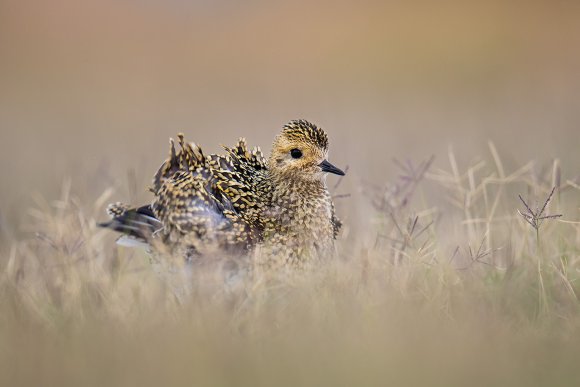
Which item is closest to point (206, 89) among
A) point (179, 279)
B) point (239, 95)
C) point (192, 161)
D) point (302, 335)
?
point (239, 95)

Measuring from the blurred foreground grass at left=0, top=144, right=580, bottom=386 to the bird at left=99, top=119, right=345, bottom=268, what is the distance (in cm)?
25

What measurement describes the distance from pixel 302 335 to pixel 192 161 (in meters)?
2.21

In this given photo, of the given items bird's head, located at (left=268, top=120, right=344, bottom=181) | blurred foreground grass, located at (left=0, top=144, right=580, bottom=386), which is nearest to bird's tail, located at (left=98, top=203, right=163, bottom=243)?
blurred foreground grass, located at (left=0, top=144, right=580, bottom=386)

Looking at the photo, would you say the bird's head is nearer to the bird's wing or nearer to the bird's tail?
the bird's wing

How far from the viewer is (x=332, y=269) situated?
5.43 meters

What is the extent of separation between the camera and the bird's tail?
6.28 meters

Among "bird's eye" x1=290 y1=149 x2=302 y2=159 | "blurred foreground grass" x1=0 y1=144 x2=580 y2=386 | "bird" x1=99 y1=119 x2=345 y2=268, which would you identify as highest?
"bird's eye" x1=290 y1=149 x2=302 y2=159

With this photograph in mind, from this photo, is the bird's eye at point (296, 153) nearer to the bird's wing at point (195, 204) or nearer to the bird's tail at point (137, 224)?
the bird's wing at point (195, 204)

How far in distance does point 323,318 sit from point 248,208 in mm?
1457

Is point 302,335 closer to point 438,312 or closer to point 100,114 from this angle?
point 438,312

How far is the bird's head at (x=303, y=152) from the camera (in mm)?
6121

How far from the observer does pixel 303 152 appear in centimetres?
614

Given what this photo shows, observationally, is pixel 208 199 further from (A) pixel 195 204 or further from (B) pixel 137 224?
(B) pixel 137 224

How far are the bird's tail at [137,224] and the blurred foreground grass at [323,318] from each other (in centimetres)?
23
